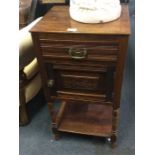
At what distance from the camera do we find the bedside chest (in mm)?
909

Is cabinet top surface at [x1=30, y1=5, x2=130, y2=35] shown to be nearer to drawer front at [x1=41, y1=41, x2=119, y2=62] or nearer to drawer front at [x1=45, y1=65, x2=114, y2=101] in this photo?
drawer front at [x1=41, y1=41, x2=119, y2=62]

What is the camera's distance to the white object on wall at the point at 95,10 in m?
0.92

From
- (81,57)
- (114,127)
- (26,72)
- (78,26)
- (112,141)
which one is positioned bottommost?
(112,141)

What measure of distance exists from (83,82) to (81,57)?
157mm

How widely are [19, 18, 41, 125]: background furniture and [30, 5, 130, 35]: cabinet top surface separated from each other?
0.77ft

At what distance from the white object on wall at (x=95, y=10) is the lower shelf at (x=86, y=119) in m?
0.64

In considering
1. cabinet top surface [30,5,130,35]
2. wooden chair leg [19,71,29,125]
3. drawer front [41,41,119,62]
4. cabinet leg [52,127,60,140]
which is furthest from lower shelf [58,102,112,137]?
cabinet top surface [30,5,130,35]

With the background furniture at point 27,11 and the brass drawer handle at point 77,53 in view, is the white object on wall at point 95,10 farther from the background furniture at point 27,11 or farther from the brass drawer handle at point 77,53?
the background furniture at point 27,11

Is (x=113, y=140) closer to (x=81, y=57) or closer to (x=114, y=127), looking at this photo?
(x=114, y=127)

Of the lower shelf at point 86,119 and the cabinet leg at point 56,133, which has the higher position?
the lower shelf at point 86,119

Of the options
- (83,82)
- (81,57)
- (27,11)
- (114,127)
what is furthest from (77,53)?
(27,11)

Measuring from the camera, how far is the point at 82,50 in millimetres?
937

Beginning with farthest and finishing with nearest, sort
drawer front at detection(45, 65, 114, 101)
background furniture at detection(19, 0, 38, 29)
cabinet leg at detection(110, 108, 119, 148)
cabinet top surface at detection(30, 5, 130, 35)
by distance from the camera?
background furniture at detection(19, 0, 38, 29)
cabinet leg at detection(110, 108, 119, 148)
drawer front at detection(45, 65, 114, 101)
cabinet top surface at detection(30, 5, 130, 35)

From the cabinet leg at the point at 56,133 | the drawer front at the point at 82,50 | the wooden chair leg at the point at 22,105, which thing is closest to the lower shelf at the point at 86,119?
the cabinet leg at the point at 56,133
